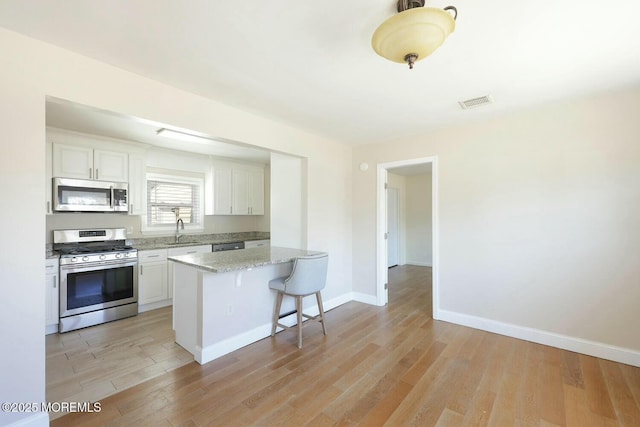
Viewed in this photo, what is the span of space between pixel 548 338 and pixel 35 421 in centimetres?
433

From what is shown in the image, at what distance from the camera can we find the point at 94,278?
3.48 meters

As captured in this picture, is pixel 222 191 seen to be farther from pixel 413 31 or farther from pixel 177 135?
pixel 413 31

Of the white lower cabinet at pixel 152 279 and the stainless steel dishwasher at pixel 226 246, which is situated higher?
the stainless steel dishwasher at pixel 226 246

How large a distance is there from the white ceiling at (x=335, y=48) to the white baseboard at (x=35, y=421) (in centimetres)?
237

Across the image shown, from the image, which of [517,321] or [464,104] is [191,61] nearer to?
[464,104]

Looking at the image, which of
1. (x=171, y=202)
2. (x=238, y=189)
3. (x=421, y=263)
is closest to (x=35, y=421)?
(x=171, y=202)

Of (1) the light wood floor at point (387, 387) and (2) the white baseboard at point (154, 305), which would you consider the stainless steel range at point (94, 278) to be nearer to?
(2) the white baseboard at point (154, 305)

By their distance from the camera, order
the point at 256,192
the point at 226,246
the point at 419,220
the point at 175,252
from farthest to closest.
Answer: the point at 419,220, the point at 256,192, the point at 226,246, the point at 175,252

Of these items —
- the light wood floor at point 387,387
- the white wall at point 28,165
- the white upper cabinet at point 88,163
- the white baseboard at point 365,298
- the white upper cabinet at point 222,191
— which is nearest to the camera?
the white wall at point 28,165

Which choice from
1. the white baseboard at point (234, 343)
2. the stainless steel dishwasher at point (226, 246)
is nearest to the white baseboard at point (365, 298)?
the white baseboard at point (234, 343)

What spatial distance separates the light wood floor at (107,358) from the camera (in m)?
2.21

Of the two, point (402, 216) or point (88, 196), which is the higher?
point (88, 196)

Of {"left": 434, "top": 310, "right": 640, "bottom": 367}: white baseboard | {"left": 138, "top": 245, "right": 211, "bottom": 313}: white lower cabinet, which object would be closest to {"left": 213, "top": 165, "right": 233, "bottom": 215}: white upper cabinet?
{"left": 138, "top": 245, "right": 211, "bottom": 313}: white lower cabinet

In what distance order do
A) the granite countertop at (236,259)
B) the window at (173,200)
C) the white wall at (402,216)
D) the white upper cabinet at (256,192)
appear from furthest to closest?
the white wall at (402,216) → the white upper cabinet at (256,192) → the window at (173,200) → the granite countertop at (236,259)
